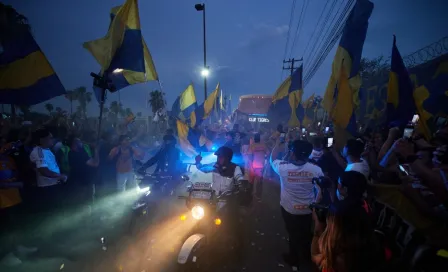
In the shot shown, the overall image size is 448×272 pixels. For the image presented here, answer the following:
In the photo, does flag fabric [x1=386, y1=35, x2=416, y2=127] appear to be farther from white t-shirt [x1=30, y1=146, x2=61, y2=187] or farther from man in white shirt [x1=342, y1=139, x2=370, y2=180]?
white t-shirt [x1=30, y1=146, x2=61, y2=187]

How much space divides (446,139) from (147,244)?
545 centimetres

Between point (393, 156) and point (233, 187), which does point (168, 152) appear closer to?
point (233, 187)

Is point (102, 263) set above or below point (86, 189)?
below

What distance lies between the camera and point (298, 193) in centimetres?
Result: 388

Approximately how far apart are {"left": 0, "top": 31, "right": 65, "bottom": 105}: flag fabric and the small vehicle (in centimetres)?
365

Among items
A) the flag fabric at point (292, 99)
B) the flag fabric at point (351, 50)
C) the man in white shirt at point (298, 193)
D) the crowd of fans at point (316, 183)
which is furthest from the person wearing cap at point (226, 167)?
the flag fabric at point (292, 99)

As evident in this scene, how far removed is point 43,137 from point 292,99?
9420 mm

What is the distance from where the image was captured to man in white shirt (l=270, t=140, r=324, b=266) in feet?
12.6

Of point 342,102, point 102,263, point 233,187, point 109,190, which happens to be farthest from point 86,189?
point 342,102

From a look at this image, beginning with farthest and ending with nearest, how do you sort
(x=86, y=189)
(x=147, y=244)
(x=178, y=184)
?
(x=178, y=184) < (x=86, y=189) < (x=147, y=244)

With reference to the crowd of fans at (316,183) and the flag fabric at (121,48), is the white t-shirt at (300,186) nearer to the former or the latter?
the crowd of fans at (316,183)

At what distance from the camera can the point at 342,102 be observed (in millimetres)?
5145

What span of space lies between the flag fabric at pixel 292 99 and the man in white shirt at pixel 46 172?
8.85 meters

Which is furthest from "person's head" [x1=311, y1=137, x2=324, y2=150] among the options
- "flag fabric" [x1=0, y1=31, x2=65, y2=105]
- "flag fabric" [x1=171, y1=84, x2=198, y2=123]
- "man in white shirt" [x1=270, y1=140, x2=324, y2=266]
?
"flag fabric" [x1=171, y1=84, x2=198, y2=123]
